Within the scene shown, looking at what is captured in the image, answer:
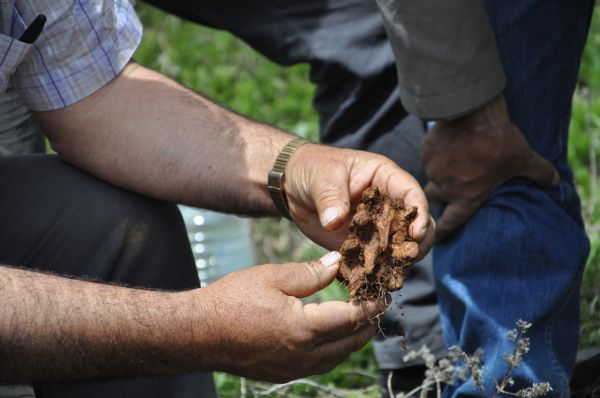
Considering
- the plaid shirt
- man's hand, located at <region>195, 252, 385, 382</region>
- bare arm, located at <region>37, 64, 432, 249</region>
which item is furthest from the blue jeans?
the plaid shirt

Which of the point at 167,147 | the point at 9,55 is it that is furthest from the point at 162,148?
the point at 9,55

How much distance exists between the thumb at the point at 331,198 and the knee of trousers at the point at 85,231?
0.39 meters

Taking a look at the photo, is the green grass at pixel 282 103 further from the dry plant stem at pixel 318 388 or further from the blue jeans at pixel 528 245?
the blue jeans at pixel 528 245

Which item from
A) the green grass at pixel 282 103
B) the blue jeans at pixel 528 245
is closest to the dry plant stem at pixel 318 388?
the green grass at pixel 282 103

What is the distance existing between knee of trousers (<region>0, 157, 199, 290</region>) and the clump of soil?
474 mm

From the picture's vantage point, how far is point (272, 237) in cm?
383

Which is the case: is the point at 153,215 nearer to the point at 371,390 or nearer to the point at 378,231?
the point at 378,231

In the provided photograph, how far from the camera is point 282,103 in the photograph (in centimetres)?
450

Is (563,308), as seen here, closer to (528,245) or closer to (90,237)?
(528,245)

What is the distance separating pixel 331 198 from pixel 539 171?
0.75 metres

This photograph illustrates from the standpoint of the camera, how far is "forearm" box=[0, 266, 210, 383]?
5.81ft

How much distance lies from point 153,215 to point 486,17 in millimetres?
938

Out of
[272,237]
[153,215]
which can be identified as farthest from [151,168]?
[272,237]

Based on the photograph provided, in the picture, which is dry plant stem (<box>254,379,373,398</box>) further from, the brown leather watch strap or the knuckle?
the knuckle
